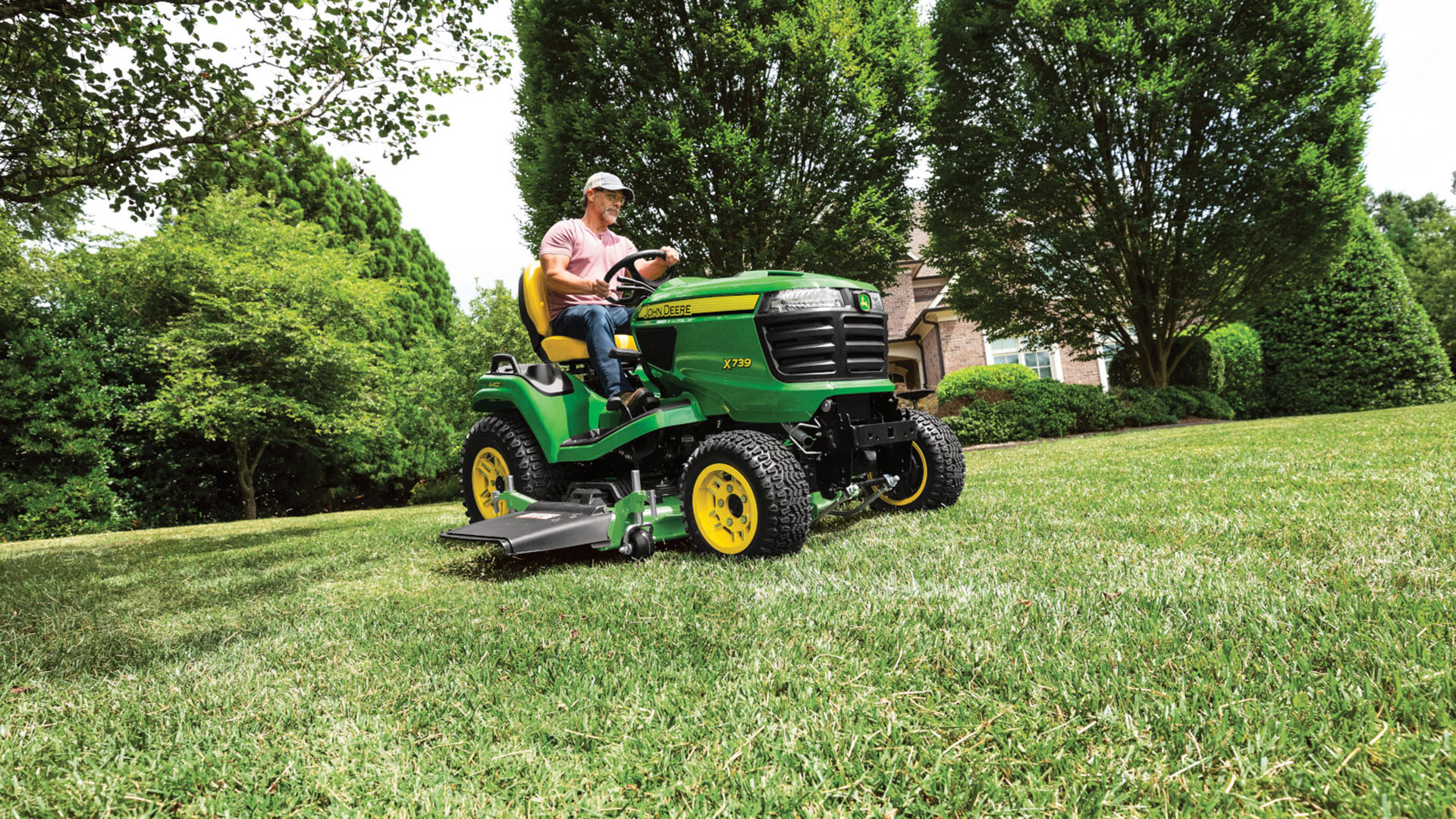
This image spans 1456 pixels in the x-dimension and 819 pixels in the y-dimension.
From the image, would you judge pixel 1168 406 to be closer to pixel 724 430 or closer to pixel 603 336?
pixel 724 430

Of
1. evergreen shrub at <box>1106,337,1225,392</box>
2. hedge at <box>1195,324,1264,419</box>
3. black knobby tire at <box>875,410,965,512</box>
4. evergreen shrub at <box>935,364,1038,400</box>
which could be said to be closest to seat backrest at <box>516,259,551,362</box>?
black knobby tire at <box>875,410,965,512</box>

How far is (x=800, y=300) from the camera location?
11.6ft

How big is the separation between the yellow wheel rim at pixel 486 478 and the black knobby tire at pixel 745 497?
5.86 ft

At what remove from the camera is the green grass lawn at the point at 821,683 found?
1.28m

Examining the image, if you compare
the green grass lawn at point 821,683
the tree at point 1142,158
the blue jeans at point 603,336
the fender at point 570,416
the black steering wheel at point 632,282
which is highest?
the tree at point 1142,158

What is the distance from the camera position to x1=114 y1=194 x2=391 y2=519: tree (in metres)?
13.3

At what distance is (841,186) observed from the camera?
402 inches

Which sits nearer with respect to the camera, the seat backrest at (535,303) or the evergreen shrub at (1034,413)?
the seat backrest at (535,303)

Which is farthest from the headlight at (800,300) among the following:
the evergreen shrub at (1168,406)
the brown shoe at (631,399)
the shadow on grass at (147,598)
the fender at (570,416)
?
the evergreen shrub at (1168,406)

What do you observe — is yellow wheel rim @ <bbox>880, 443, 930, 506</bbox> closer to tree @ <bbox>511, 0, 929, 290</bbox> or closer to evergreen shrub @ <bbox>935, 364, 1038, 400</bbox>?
tree @ <bbox>511, 0, 929, 290</bbox>

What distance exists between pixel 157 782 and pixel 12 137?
6.05 m

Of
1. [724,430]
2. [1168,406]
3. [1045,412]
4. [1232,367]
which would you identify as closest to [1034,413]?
[1045,412]

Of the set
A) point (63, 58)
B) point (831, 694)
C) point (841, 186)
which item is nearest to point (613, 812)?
point (831, 694)

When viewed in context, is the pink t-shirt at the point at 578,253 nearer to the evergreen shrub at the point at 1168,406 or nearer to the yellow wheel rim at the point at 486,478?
the yellow wheel rim at the point at 486,478
